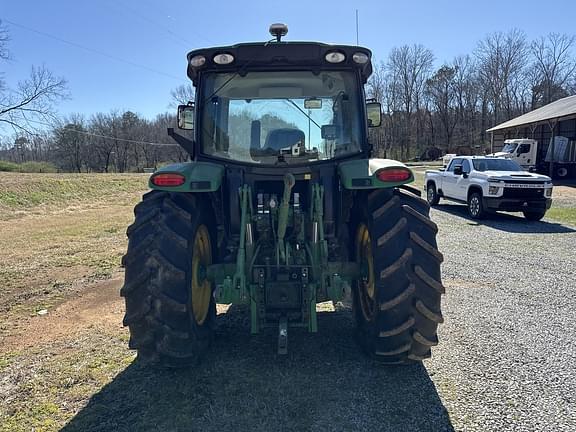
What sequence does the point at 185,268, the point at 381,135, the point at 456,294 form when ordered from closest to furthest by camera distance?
the point at 185,268, the point at 456,294, the point at 381,135

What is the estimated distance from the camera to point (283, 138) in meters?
3.95

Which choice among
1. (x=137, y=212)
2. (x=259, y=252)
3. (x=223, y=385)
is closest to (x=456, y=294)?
(x=259, y=252)

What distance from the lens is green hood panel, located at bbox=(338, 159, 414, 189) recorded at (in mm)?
3385

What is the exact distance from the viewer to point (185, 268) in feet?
10.7

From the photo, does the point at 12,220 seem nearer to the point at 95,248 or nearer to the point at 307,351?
the point at 95,248

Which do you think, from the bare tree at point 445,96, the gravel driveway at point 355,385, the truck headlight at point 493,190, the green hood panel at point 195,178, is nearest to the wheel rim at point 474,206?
the truck headlight at point 493,190

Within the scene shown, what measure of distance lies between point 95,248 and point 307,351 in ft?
22.3

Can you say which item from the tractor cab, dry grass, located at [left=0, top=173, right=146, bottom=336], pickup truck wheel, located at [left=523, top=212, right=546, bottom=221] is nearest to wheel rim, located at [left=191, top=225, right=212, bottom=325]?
the tractor cab

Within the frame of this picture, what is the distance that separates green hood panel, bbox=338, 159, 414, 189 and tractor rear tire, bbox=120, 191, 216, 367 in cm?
125

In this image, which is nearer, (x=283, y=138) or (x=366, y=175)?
(x=366, y=175)

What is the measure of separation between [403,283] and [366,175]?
858 mm

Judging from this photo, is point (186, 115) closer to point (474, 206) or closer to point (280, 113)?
point (280, 113)

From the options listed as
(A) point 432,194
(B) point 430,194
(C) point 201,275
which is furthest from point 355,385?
(B) point 430,194

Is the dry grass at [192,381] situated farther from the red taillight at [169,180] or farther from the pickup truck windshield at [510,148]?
the pickup truck windshield at [510,148]
